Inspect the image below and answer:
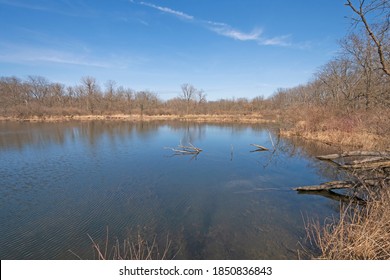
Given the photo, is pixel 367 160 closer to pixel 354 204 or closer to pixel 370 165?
pixel 370 165

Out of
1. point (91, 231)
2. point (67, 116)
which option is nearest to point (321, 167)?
point (91, 231)

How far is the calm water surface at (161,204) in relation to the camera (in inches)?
183

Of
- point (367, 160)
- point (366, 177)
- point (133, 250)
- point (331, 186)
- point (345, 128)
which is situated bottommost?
point (133, 250)

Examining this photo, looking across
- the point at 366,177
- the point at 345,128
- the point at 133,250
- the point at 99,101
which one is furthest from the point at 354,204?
the point at 99,101

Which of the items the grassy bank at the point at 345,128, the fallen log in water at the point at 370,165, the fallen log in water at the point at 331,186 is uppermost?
the grassy bank at the point at 345,128

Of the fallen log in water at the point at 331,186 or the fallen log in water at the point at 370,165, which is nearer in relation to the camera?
the fallen log in water at the point at 331,186

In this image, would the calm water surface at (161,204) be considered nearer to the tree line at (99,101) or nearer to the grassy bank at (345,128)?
the grassy bank at (345,128)

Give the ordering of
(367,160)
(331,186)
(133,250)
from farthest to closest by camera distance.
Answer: (367,160) → (331,186) → (133,250)

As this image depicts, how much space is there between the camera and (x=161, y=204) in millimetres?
6668

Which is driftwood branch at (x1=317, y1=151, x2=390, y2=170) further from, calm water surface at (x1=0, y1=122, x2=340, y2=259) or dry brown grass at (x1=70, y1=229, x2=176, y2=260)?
dry brown grass at (x1=70, y1=229, x2=176, y2=260)

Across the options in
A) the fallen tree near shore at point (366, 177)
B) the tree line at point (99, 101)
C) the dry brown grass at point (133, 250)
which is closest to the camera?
the dry brown grass at point (133, 250)

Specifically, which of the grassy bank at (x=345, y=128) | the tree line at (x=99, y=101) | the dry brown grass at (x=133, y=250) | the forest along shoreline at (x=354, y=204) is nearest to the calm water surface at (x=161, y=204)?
the dry brown grass at (x=133, y=250)

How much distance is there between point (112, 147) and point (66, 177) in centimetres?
657

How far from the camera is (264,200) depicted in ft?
23.1
